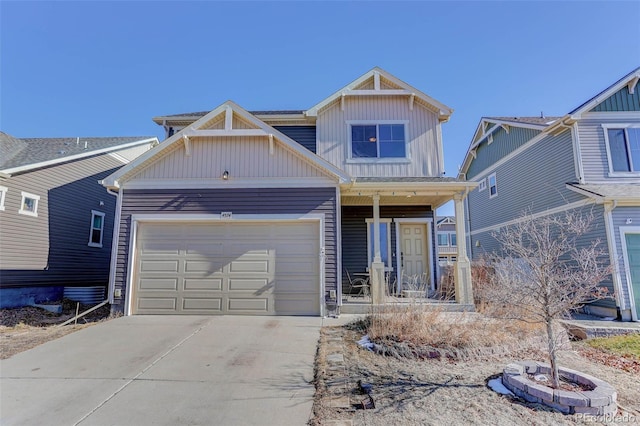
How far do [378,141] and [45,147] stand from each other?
13.3 meters

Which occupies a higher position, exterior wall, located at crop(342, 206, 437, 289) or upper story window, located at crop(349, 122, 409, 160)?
upper story window, located at crop(349, 122, 409, 160)

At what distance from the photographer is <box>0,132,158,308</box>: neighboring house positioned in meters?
10.3

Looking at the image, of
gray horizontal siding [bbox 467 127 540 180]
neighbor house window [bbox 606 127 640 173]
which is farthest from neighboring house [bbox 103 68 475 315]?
gray horizontal siding [bbox 467 127 540 180]

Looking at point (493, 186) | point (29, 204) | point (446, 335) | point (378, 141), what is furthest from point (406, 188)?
point (29, 204)

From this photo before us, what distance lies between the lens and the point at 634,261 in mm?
9180

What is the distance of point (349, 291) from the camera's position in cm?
1084

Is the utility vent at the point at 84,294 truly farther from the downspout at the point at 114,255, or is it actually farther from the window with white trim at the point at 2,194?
the downspout at the point at 114,255

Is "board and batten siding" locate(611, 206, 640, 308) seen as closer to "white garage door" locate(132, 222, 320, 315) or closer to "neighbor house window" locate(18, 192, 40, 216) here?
"white garage door" locate(132, 222, 320, 315)

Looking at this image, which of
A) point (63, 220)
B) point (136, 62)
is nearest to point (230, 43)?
point (136, 62)

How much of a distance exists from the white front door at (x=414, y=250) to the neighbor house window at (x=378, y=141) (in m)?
2.59

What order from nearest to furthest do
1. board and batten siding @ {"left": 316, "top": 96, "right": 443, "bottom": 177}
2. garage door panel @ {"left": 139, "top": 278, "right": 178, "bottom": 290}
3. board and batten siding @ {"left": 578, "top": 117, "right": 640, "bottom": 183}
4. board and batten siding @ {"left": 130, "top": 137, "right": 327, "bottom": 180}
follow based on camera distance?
garage door panel @ {"left": 139, "top": 278, "right": 178, "bottom": 290} < board and batten siding @ {"left": 130, "top": 137, "right": 327, "bottom": 180} < board and batten siding @ {"left": 316, "top": 96, "right": 443, "bottom": 177} < board and batten siding @ {"left": 578, "top": 117, "right": 640, "bottom": 183}

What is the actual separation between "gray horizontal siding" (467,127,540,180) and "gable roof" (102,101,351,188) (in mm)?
9257

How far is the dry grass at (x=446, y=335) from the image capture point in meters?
5.17

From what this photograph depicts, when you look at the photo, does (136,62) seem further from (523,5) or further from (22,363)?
(523,5)
